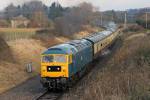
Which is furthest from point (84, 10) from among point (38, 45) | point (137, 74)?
point (137, 74)

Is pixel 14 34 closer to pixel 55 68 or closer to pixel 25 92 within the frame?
pixel 25 92

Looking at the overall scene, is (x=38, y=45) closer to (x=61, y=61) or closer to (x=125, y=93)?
(x=61, y=61)

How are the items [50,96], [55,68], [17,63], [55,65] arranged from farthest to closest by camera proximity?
[17,63], [55,65], [55,68], [50,96]

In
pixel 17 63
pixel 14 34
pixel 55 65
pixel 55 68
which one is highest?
pixel 55 65

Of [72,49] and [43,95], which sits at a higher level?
[72,49]

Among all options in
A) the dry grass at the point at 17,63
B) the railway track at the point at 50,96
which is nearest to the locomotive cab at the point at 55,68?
the railway track at the point at 50,96

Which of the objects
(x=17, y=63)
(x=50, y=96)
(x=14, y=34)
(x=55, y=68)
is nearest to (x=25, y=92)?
(x=50, y=96)

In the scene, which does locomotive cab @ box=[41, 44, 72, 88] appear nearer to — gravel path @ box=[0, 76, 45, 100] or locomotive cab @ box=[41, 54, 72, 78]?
locomotive cab @ box=[41, 54, 72, 78]

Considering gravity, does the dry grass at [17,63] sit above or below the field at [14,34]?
below

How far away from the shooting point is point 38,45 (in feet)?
177

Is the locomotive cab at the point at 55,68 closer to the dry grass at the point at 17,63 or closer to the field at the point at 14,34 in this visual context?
the dry grass at the point at 17,63

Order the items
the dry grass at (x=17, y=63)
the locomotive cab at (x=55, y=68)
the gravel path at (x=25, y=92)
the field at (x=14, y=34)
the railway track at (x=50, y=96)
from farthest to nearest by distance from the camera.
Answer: the field at (x=14, y=34)
the dry grass at (x=17, y=63)
the locomotive cab at (x=55, y=68)
the gravel path at (x=25, y=92)
the railway track at (x=50, y=96)

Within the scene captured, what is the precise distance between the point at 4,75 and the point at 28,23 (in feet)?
233

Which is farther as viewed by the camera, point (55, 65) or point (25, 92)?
point (25, 92)
